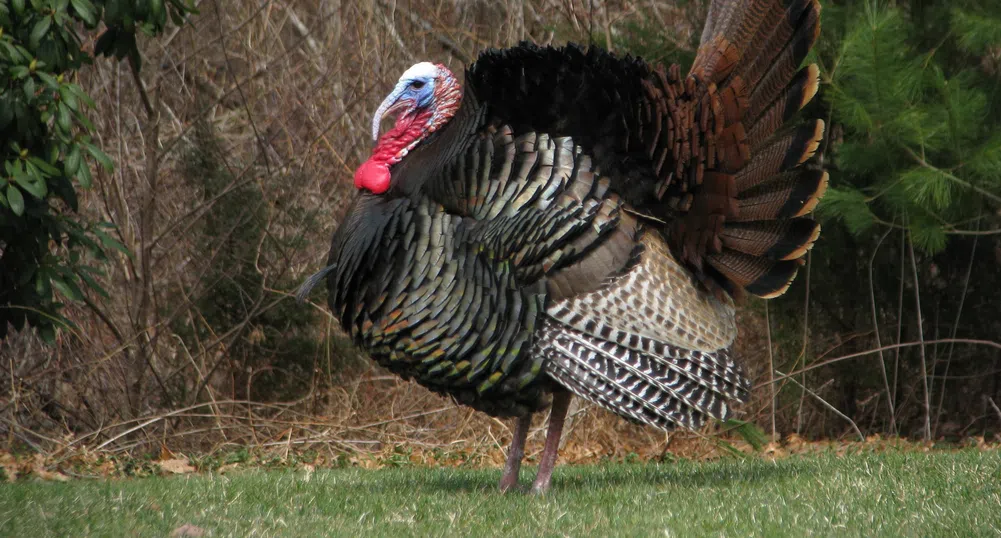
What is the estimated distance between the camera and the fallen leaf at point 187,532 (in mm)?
3600

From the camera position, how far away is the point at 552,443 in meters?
4.67

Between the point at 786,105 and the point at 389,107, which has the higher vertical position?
the point at 786,105

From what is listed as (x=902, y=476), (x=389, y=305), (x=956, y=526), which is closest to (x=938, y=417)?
(x=902, y=476)

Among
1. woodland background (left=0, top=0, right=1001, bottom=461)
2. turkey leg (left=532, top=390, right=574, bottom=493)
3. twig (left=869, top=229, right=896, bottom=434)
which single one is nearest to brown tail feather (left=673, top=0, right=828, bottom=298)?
turkey leg (left=532, top=390, right=574, bottom=493)

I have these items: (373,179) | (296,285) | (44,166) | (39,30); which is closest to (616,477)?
(373,179)

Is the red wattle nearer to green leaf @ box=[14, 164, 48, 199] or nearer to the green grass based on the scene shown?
the green grass

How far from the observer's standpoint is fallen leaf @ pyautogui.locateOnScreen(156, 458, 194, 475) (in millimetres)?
6355

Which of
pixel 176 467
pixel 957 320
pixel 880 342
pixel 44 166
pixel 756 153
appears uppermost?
pixel 756 153

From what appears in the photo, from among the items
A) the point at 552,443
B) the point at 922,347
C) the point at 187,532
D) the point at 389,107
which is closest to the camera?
the point at 187,532

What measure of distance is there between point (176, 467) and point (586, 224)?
3284 mm

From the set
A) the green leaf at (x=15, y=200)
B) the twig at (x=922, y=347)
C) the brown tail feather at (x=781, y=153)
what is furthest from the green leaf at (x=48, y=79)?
the twig at (x=922, y=347)

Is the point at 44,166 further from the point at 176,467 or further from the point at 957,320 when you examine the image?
the point at 957,320

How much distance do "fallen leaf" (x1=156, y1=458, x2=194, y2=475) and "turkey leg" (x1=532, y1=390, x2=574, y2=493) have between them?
8.65ft

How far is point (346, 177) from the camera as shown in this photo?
27.2 feet
